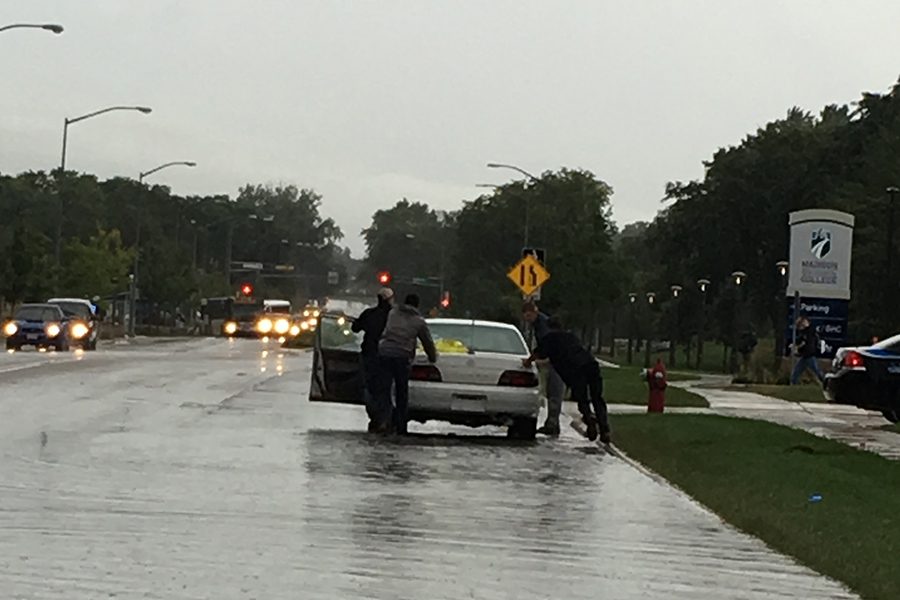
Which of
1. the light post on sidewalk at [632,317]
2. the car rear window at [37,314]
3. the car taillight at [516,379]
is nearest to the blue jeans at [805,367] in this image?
the car taillight at [516,379]

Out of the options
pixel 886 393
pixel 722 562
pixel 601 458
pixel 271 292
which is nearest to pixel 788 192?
pixel 886 393

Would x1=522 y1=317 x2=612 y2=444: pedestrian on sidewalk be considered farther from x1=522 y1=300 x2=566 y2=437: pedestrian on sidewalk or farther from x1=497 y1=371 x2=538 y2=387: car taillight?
x1=522 y1=300 x2=566 y2=437: pedestrian on sidewalk

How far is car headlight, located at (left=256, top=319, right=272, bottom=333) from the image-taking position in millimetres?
102875

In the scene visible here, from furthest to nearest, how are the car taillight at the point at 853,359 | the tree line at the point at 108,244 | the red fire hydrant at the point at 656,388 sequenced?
the tree line at the point at 108,244 → the red fire hydrant at the point at 656,388 → the car taillight at the point at 853,359

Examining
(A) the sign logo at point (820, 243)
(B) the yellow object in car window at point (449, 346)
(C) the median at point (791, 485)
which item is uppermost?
(A) the sign logo at point (820, 243)

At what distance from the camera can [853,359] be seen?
26.3 metres

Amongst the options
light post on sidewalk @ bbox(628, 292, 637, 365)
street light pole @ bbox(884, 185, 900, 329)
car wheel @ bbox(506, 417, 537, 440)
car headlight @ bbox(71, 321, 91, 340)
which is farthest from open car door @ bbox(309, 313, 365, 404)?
light post on sidewalk @ bbox(628, 292, 637, 365)

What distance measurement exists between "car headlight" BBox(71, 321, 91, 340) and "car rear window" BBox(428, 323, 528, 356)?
34921mm

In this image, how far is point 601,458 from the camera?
21.0 meters

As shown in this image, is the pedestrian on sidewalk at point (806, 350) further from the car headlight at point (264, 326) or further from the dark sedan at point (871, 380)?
the car headlight at point (264, 326)

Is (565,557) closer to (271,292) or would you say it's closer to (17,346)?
(17,346)

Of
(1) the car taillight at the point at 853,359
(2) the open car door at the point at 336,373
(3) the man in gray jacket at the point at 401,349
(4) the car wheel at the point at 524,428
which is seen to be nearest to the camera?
(3) the man in gray jacket at the point at 401,349

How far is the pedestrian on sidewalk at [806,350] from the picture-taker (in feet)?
130

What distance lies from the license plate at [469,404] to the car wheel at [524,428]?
644 millimetres
